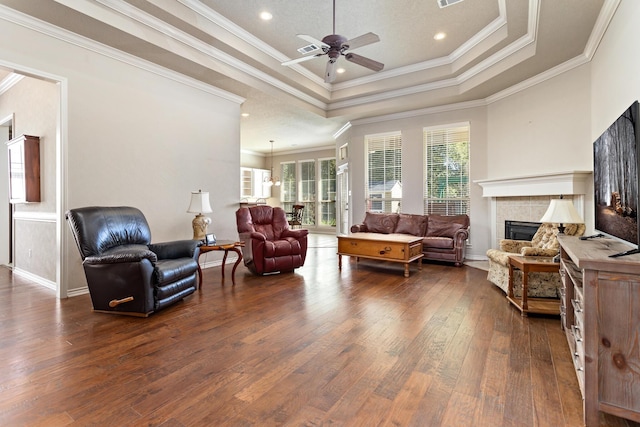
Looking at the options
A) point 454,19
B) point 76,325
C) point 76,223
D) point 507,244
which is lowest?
point 76,325

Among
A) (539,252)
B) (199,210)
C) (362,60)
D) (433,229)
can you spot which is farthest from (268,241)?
(539,252)

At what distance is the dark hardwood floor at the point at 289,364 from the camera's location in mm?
1593

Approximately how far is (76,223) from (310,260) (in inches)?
147

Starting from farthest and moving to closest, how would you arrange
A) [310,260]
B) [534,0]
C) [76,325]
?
[310,260] → [534,0] → [76,325]

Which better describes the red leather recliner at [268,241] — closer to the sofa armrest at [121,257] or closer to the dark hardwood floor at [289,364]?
the dark hardwood floor at [289,364]

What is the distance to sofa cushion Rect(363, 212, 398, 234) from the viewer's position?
618 cm

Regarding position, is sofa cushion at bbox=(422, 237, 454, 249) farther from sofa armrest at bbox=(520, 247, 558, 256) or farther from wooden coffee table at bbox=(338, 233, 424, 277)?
sofa armrest at bbox=(520, 247, 558, 256)

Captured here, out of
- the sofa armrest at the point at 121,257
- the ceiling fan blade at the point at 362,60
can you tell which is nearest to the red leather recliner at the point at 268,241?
the sofa armrest at the point at 121,257

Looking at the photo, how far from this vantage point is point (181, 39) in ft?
13.2

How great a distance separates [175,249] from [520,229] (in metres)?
5.21

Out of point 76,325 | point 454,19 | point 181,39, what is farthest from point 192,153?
point 454,19

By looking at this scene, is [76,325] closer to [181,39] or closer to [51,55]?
[51,55]

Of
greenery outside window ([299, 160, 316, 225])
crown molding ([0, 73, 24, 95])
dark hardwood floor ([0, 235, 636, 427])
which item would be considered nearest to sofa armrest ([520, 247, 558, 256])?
dark hardwood floor ([0, 235, 636, 427])

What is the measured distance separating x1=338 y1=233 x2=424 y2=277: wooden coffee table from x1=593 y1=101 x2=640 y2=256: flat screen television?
2.17 metres
